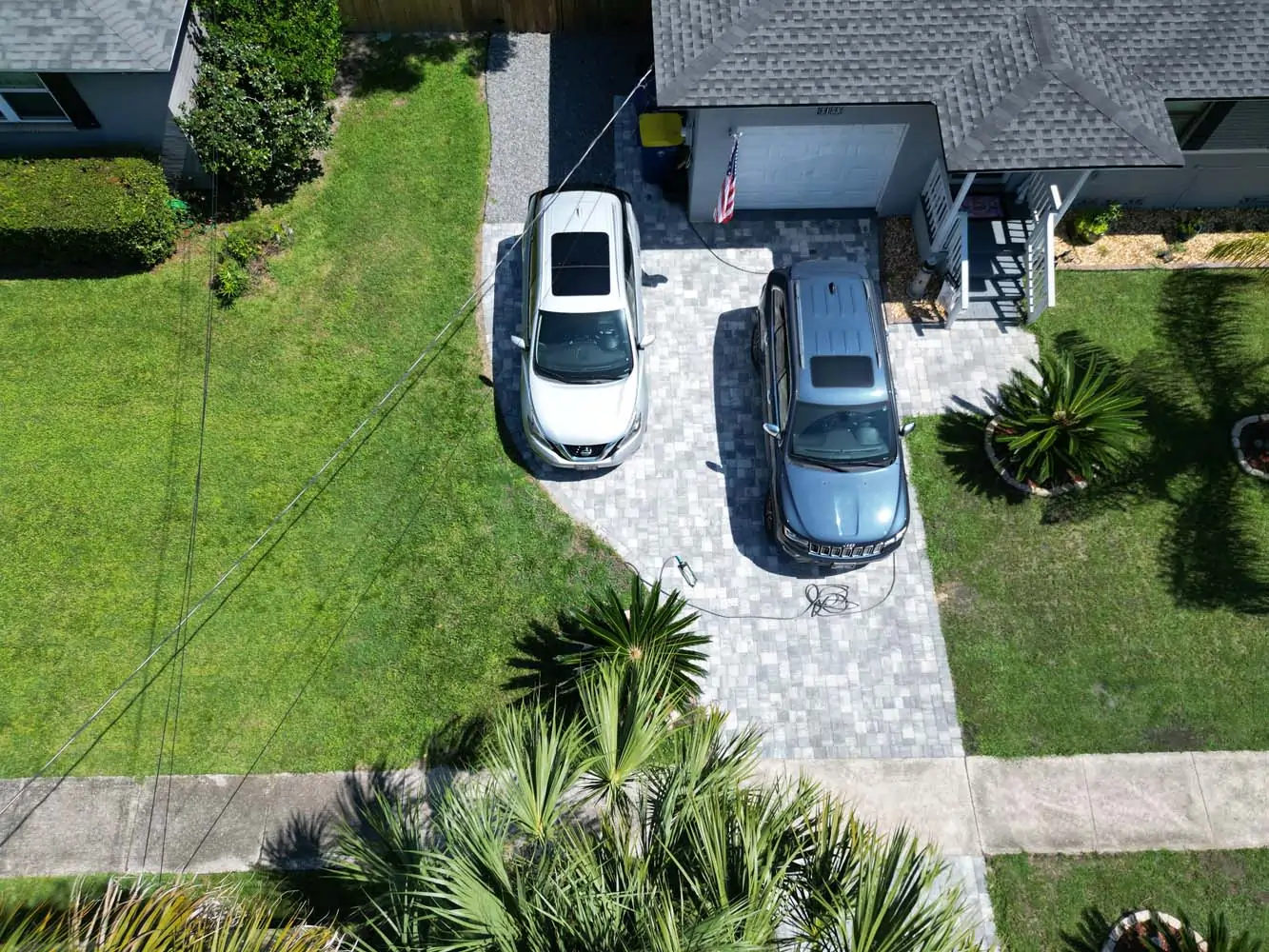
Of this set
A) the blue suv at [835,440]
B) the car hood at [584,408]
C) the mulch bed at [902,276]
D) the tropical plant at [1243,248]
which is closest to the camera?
the blue suv at [835,440]

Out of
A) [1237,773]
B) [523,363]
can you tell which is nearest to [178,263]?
[523,363]

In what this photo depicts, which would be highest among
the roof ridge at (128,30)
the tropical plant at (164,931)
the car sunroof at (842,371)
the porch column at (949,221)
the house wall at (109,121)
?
the roof ridge at (128,30)

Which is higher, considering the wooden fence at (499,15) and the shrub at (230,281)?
the wooden fence at (499,15)

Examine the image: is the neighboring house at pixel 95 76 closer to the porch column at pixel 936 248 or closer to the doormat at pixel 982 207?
the porch column at pixel 936 248

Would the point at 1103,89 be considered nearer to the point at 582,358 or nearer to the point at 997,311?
the point at 997,311

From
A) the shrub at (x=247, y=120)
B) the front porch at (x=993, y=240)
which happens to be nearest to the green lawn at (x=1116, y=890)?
the front porch at (x=993, y=240)

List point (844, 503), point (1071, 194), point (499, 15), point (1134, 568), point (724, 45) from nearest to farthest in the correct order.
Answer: point (844, 503) → point (724, 45) → point (1134, 568) → point (1071, 194) → point (499, 15)

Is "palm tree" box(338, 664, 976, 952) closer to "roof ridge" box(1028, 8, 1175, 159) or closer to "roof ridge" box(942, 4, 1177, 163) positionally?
"roof ridge" box(942, 4, 1177, 163)

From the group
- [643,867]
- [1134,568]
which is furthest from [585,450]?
[1134,568]
